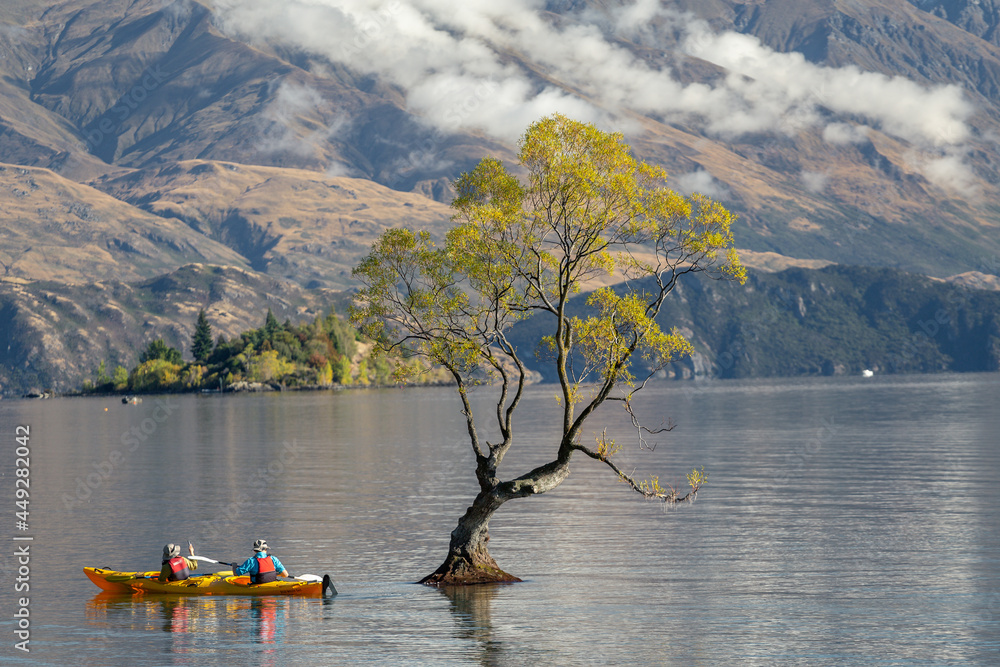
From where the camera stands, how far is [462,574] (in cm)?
5812

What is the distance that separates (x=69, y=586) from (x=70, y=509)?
35.5 m

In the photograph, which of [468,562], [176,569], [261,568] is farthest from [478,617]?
[176,569]

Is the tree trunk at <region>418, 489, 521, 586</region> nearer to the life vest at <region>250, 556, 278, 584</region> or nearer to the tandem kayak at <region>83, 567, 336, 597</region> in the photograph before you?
the tandem kayak at <region>83, 567, 336, 597</region>

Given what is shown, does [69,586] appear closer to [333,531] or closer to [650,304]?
[333,531]

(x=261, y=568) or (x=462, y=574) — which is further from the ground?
(x=261, y=568)

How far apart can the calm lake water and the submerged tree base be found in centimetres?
112

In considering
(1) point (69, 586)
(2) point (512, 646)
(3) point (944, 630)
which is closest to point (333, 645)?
(2) point (512, 646)

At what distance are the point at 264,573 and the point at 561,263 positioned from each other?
73.2 feet

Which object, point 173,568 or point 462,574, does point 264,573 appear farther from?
point 462,574

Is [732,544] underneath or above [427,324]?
underneath

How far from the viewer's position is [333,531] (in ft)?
Result: 259

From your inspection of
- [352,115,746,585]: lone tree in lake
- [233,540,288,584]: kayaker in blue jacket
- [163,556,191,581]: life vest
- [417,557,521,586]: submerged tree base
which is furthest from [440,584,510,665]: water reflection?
[163,556,191,581]: life vest

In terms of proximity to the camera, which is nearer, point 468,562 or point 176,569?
point 176,569

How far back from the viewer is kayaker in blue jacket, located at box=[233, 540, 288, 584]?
56469 millimetres
